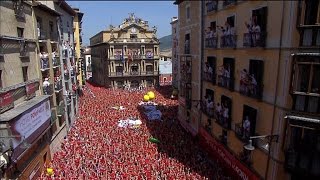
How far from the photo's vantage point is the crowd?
20234 millimetres

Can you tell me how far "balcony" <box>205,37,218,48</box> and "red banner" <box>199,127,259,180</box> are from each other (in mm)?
7111

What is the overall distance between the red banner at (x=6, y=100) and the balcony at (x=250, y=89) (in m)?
13.2

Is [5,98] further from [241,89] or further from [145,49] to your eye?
[145,49]

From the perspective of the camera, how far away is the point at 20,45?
1883 cm

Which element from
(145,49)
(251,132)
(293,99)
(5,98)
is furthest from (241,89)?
(145,49)

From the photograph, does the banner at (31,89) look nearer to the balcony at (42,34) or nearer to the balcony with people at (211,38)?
the balcony at (42,34)

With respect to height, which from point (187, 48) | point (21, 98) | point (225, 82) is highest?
point (187, 48)

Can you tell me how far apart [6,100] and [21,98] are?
259 centimetres

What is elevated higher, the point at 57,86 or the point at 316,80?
the point at 316,80

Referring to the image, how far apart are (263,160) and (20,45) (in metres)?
16.2

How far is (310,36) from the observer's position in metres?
12.8

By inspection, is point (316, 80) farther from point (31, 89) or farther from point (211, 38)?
point (31, 89)

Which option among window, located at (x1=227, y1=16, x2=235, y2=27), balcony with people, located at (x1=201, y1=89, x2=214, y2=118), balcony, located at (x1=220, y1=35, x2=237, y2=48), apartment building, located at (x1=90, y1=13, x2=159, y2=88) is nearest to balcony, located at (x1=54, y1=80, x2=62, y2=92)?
balcony with people, located at (x1=201, y1=89, x2=214, y2=118)

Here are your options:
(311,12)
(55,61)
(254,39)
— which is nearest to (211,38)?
(254,39)
